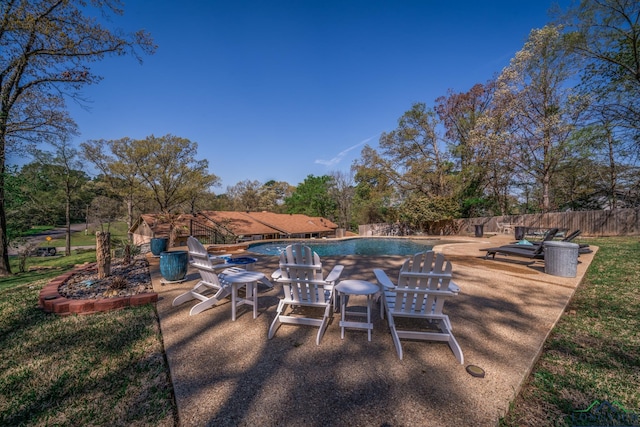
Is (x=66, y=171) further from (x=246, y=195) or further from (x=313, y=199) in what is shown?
(x=313, y=199)

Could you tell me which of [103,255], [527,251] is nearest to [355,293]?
[103,255]

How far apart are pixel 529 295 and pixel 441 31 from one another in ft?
38.3

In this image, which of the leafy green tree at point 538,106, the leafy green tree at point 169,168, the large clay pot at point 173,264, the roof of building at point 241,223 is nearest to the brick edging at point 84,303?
the large clay pot at point 173,264

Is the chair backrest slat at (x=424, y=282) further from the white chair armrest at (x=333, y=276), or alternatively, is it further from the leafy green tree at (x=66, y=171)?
the leafy green tree at (x=66, y=171)

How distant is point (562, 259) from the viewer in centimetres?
Answer: 524

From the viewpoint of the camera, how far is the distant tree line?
7223 millimetres

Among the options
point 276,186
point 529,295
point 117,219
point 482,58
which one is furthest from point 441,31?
point 276,186

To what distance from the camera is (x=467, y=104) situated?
21078 mm

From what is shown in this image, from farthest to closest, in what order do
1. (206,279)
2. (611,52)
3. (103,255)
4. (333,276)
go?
(611,52) < (103,255) < (206,279) < (333,276)

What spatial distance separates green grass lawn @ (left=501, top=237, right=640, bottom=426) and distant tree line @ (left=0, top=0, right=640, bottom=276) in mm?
9392

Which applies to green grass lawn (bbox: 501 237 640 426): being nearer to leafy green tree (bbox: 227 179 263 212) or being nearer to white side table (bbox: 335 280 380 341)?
white side table (bbox: 335 280 380 341)

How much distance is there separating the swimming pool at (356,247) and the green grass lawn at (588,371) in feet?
28.9

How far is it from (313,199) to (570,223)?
2444 cm

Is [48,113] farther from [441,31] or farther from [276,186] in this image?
[276,186]
